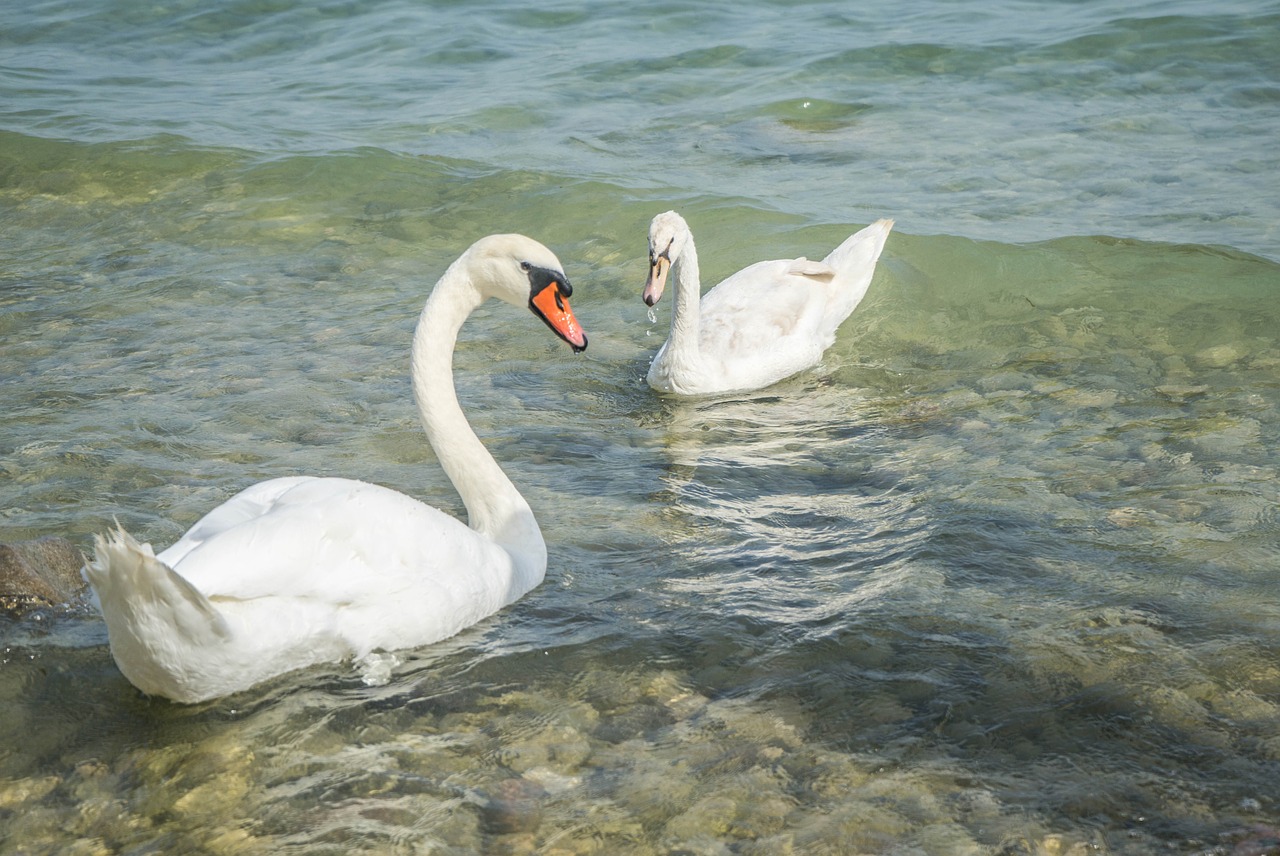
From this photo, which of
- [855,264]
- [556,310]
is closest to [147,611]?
[556,310]

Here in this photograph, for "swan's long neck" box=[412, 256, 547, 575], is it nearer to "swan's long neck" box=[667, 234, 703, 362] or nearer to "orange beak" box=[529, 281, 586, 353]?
"orange beak" box=[529, 281, 586, 353]

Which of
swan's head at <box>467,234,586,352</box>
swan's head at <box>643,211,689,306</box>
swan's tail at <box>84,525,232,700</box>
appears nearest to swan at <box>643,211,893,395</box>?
swan's head at <box>643,211,689,306</box>

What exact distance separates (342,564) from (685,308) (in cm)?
423

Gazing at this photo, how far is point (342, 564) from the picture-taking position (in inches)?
162

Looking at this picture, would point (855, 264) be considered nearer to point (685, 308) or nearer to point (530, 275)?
point (685, 308)

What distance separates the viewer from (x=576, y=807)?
11.8 feet

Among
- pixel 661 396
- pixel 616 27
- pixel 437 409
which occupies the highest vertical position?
pixel 616 27

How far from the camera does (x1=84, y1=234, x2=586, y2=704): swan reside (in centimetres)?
361

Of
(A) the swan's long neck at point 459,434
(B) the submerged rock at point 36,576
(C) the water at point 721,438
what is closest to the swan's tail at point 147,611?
(C) the water at point 721,438

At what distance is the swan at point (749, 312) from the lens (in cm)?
777

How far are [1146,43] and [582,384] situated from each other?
9712mm

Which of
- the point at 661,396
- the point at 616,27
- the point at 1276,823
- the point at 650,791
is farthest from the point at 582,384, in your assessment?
the point at 616,27

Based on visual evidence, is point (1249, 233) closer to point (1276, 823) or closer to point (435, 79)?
point (1276, 823)

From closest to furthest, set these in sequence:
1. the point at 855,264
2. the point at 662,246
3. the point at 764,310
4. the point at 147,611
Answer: the point at 147,611 < the point at 662,246 < the point at 764,310 < the point at 855,264
